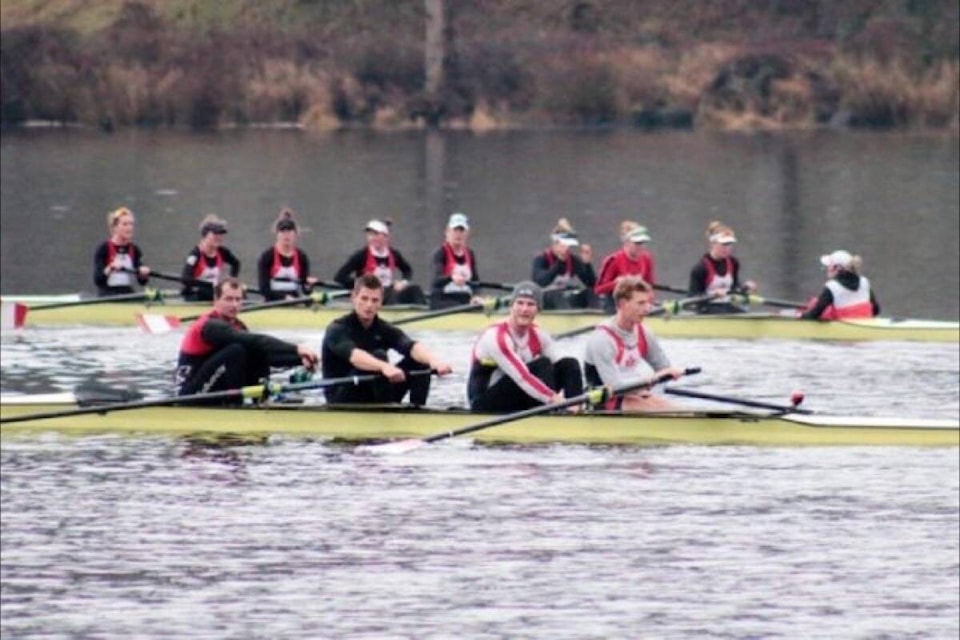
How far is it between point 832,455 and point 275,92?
38.1m

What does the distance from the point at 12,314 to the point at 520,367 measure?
705 centimetres

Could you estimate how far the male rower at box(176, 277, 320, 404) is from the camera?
19984 mm

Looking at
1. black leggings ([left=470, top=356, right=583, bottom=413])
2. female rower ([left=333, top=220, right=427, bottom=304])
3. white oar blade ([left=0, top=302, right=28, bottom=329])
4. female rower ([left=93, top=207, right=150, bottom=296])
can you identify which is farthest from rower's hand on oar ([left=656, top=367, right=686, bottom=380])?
female rower ([left=93, top=207, right=150, bottom=296])

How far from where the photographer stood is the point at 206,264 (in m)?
27.7

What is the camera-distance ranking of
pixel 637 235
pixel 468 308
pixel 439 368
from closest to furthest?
pixel 439 368 → pixel 468 308 → pixel 637 235

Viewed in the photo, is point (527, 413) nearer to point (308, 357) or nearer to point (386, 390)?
point (386, 390)

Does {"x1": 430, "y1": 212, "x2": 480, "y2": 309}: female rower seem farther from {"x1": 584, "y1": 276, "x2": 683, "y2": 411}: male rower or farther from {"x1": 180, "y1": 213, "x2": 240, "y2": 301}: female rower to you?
{"x1": 584, "y1": 276, "x2": 683, "y2": 411}: male rower

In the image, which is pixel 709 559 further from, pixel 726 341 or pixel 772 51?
pixel 772 51

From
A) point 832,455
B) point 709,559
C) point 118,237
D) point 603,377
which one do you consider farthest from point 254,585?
point 118,237

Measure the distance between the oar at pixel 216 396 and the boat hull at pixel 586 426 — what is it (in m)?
0.14

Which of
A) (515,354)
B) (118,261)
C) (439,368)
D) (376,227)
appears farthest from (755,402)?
(118,261)

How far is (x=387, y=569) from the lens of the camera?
16.8 m

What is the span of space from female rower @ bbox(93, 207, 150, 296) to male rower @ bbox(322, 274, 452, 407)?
8.03 m

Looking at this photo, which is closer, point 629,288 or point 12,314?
point 629,288
